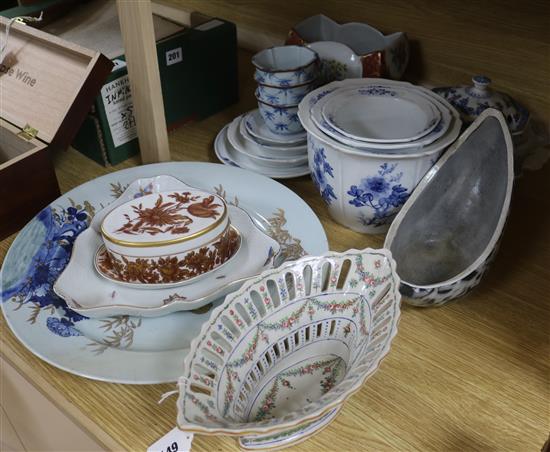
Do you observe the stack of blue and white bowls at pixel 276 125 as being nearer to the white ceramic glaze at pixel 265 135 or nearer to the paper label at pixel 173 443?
the white ceramic glaze at pixel 265 135

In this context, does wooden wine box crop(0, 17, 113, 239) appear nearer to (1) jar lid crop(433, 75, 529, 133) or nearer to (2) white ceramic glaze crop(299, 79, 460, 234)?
(2) white ceramic glaze crop(299, 79, 460, 234)

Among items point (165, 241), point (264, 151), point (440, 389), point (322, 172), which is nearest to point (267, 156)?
point (264, 151)

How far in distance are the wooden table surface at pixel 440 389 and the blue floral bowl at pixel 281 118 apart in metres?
0.31

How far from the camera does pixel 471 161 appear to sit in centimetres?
65

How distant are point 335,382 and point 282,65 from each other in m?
0.50

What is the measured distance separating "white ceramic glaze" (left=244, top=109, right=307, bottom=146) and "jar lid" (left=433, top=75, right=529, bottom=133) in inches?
8.0

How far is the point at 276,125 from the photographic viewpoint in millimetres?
768

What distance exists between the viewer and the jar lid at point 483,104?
67 cm

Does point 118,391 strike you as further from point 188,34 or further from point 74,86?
point 188,34

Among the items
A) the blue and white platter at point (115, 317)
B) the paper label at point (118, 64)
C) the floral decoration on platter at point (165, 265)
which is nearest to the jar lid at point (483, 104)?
the blue and white platter at point (115, 317)

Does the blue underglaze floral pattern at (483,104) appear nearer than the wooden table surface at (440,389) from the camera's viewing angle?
No

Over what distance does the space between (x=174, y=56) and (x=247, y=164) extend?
0.20m

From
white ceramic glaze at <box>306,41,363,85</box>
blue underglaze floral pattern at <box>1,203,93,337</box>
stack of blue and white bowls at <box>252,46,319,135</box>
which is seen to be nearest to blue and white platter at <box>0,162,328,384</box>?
blue underglaze floral pattern at <box>1,203,93,337</box>

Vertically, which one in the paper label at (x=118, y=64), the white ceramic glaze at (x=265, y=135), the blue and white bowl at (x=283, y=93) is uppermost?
the paper label at (x=118, y=64)
